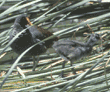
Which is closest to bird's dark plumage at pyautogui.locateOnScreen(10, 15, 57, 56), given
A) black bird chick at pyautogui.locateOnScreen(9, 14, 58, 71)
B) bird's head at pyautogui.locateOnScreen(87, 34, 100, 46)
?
black bird chick at pyautogui.locateOnScreen(9, 14, 58, 71)

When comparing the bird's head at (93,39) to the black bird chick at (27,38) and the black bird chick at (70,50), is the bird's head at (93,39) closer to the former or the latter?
the black bird chick at (70,50)

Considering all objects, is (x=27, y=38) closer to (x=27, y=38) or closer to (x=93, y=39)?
(x=27, y=38)

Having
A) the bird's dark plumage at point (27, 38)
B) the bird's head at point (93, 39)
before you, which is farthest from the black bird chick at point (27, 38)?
the bird's head at point (93, 39)

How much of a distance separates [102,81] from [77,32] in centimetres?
48

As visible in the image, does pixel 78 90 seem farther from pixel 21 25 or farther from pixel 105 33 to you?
pixel 105 33

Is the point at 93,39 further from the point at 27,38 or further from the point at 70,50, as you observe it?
the point at 27,38

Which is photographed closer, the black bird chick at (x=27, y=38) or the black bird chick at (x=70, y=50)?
the black bird chick at (x=27, y=38)

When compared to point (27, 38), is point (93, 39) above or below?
below

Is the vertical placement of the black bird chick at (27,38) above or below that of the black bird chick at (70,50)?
above

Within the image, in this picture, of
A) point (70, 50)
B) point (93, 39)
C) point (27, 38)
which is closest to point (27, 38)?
point (27, 38)

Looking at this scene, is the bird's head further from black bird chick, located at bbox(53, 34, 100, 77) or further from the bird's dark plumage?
the bird's dark plumage

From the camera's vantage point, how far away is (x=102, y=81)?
0.70m

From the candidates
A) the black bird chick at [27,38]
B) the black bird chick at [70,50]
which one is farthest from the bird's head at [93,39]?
the black bird chick at [27,38]

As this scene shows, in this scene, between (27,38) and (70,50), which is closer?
(27,38)
